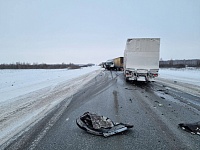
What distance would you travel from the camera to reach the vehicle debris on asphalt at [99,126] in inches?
163

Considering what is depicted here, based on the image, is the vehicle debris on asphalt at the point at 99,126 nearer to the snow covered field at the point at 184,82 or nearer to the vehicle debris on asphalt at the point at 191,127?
the vehicle debris on asphalt at the point at 191,127

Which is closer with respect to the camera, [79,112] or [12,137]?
[12,137]

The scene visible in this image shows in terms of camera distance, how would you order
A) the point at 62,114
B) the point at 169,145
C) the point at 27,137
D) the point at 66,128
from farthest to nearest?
the point at 62,114, the point at 66,128, the point at 27,137, the point at 169,145

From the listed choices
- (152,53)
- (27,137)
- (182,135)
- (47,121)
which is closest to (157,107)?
(182,135)

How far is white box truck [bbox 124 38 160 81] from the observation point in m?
13.8

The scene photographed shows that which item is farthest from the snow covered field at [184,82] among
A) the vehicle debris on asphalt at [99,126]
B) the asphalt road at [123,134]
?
the vehicle debris on asphalt at [99,126]

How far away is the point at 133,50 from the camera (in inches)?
568

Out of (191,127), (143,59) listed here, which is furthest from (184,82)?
(191,127)

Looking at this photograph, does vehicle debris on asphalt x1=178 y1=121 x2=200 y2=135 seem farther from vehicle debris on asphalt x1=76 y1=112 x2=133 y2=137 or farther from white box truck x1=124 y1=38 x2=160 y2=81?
white box truck x1=124 y1=38 x2=160 y2=81

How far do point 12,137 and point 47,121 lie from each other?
1191mm

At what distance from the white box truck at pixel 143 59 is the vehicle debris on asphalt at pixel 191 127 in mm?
9153

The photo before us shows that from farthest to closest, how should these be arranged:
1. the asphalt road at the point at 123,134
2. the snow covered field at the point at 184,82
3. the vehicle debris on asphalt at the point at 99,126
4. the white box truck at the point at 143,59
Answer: the white box truck at the point at 143,59
the snow covered field at the point at 184,82
the vehicle debris on asphalt at the point at 99,126
the asphalt road at the point at 123,134

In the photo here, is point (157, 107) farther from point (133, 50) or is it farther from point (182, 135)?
point (133, 50)

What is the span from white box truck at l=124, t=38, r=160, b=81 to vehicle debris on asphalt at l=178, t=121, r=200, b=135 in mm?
9153
